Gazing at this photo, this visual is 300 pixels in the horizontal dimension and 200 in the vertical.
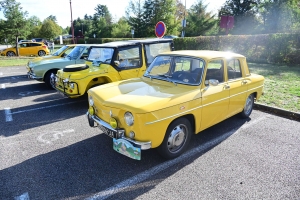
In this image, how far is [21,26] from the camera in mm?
18938

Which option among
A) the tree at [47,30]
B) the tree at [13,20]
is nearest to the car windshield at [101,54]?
the tree at [13,20]

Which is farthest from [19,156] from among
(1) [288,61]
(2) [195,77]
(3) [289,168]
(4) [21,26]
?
(4) [21,26]

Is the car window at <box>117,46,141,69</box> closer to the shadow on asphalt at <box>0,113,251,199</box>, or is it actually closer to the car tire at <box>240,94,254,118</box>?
the shadow on asphalt at <box>0,113,251,199</box>

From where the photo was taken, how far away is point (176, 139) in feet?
11.2

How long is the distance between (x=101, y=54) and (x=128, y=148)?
14.0 feet

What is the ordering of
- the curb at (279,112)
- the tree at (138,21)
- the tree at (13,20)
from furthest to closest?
the tree at (138,21) → the tree at (13,20) → the curb at (279,112)

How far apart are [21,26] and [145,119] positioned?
2089cm

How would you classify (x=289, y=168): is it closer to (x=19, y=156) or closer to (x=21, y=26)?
(x=19, y=156)

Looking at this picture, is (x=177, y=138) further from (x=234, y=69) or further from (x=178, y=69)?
(x=234, y=69)

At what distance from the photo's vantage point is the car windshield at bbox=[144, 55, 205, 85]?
375 centimetres

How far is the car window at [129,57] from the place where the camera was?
20.2ft

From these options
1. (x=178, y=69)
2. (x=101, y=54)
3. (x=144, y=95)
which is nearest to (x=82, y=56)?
(x=101, y=54)

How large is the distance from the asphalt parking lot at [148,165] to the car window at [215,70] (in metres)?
1.21

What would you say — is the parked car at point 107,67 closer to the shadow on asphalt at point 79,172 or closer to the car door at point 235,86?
the shadow on asphalt at point 79,172
